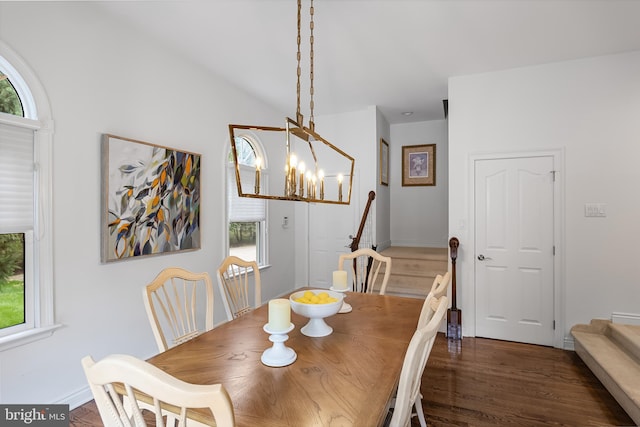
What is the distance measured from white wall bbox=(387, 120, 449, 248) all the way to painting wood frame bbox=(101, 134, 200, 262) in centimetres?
359

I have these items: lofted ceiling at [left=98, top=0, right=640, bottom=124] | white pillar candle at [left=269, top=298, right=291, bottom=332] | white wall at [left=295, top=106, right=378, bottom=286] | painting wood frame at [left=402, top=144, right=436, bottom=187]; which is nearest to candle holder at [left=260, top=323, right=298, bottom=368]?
white pillar candle at [left=269, top=298, right=291, bottom=332]

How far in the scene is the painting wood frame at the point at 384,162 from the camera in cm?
500

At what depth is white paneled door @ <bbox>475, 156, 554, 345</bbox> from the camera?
3.34m

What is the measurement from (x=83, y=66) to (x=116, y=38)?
40cm

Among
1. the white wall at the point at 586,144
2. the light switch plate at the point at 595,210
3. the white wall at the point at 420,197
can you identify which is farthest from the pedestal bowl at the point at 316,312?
the white wall at the point at 420,197

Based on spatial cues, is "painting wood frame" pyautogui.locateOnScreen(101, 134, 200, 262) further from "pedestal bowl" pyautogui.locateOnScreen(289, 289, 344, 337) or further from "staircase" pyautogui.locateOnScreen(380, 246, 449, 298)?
"staircase" pyautogui.locateOnScreen(380, 246, 449, 298)

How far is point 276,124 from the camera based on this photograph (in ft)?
15.7

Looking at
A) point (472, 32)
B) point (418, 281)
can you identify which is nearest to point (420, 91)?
point (472, 32)

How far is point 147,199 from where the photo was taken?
272 cm

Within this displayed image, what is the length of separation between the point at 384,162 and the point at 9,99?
439 cm

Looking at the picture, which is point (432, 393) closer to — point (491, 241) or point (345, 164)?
point (491, 241)

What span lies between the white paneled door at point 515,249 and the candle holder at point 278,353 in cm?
291

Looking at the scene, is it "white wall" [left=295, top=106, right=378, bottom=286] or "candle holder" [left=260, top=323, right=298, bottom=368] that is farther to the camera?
"white wall" [left=295, top=106, right=378, bottom=286]

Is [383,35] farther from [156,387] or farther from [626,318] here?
[626,318]
